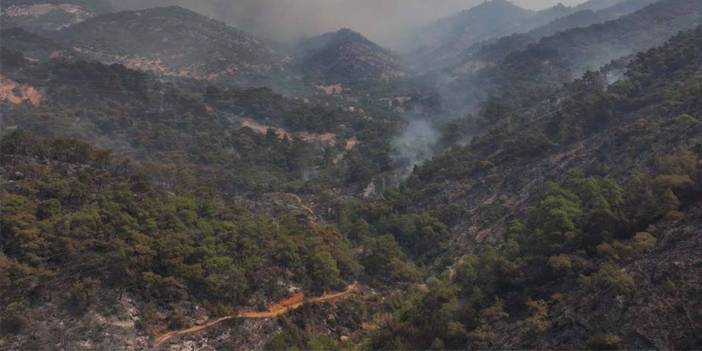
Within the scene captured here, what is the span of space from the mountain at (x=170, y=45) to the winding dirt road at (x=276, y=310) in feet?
389

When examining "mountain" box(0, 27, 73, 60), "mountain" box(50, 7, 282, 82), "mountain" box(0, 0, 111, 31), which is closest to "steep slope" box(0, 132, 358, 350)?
"mountain" box(0, 27, 73, 60)

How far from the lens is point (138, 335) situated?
92.6 feet

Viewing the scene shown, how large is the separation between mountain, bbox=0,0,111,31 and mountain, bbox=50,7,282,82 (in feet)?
78.6

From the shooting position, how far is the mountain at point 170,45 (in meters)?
146

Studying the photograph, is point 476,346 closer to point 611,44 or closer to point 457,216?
point 457,216

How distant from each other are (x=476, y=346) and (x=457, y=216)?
106 feet

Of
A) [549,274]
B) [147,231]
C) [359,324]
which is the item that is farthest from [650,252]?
[147,231]

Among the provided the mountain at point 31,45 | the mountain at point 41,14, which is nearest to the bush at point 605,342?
the mountain at point 31,45

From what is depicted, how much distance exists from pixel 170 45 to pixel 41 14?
67.3 metres

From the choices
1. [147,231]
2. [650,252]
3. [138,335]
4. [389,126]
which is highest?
A: [650,252]

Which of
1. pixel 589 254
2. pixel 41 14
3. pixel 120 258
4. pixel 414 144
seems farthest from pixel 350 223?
pixel 41 14

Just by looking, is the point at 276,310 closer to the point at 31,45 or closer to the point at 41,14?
the point at 31,45

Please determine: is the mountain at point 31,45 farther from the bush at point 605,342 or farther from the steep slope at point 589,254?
the bush at point 605,342

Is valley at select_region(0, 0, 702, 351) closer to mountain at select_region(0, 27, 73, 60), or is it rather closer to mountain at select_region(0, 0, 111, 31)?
mountain at select_region(0, 27, 73, 60)
